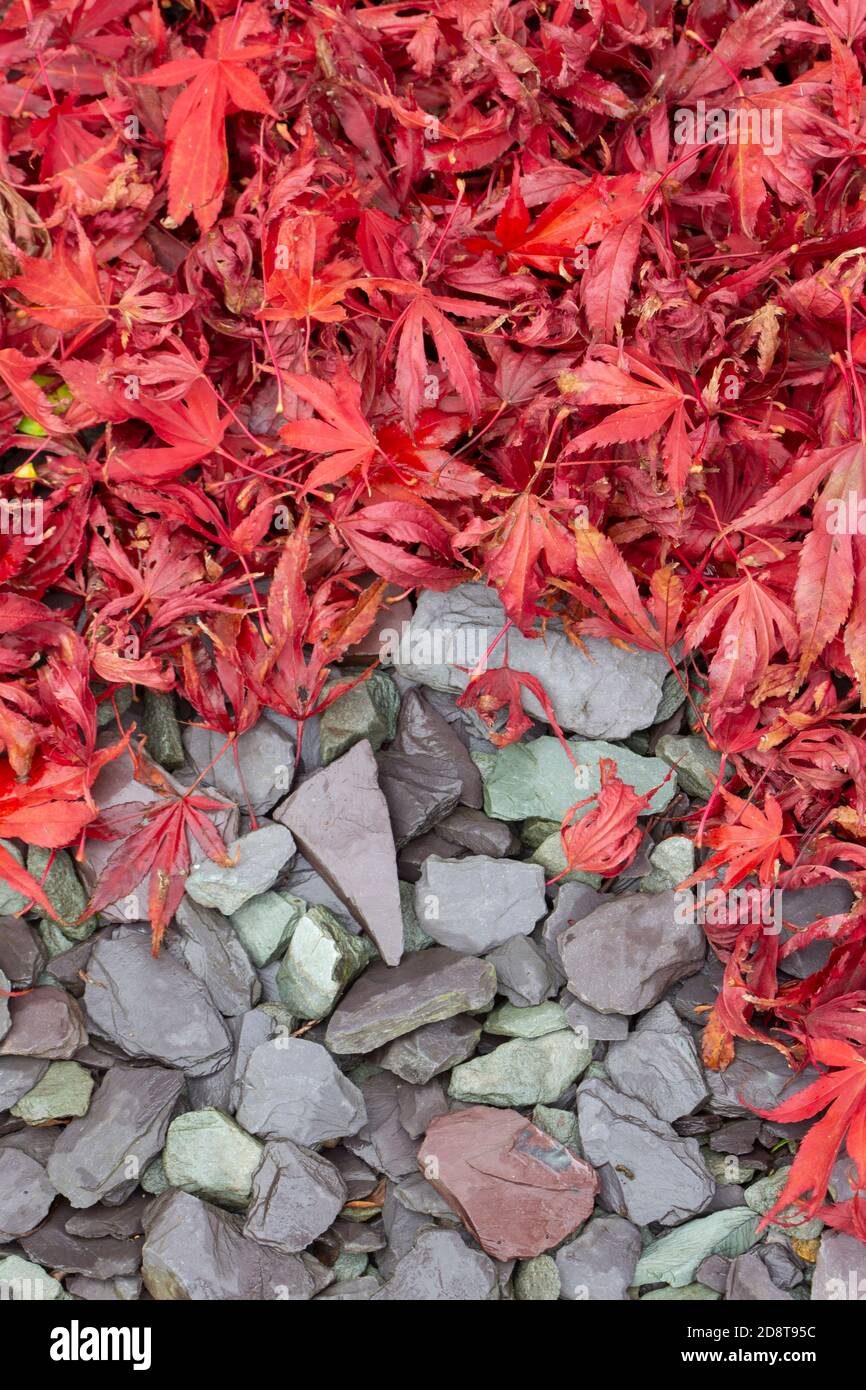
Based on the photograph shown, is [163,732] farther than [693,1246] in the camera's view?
Yes

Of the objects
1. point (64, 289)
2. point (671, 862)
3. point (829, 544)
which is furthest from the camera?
point (671, 862)

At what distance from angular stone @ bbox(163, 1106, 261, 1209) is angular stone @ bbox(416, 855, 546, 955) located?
0.40 meters

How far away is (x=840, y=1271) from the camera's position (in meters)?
1.45

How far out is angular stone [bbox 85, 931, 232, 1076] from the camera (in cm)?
154

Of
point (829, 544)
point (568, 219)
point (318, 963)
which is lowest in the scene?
point (318, 963)

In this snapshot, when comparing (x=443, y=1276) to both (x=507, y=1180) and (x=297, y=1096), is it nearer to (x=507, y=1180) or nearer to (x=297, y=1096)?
(x=507, y=1180)

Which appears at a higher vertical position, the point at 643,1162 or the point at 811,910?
the point at 811,910

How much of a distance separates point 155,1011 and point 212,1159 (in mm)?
218

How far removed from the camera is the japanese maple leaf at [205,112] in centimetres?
149

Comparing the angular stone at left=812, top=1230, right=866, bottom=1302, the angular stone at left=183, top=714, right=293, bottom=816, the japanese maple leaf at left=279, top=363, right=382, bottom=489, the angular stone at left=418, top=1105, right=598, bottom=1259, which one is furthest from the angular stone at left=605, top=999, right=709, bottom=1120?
the japanese maple leaf at left=279, top=363, right=382, bottom=489

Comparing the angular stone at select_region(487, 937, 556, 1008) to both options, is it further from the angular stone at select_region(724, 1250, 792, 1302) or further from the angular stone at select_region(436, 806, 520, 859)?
the angular stone at select_region(724, 1250, 792, 1302)

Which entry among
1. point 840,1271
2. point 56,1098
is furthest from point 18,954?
point 840,1271

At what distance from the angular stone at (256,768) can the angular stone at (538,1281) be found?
0.74m
